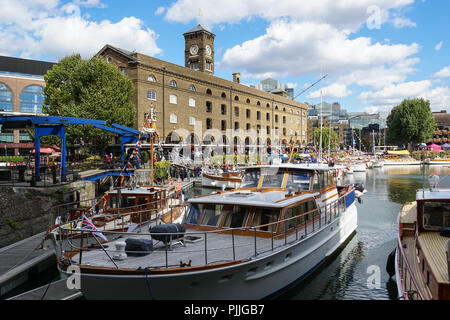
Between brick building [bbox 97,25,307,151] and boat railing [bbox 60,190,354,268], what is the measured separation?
96.4 feet

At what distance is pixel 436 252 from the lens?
25.0ft

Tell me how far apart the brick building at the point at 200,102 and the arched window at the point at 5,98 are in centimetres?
3030

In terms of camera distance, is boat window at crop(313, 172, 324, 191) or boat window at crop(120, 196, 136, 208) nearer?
boat window at crop(313, 172, 324, 191)

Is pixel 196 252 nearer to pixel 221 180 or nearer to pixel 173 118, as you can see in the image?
pixel 221 180

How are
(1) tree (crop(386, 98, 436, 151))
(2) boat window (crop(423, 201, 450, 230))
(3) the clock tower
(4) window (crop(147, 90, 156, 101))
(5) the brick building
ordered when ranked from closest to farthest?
1. (2) boat window (crop(423, 201, 450, 230))
2. (5) the brick building
3. (4) window (crop(147, 90, 156, 101))
4. (3) the clock tower
5. (1) tree (crop(386, 98, 436, 151))

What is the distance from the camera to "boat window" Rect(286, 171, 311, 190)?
14.0m

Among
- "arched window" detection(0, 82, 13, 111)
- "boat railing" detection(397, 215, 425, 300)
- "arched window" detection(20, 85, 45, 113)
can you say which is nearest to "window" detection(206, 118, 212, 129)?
"arched window" detection(20, 85, 45, 113)

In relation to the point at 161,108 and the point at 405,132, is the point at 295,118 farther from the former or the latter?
the point at 161,108

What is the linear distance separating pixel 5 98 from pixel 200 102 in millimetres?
39383

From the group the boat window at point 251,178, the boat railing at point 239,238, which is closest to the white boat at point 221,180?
the boat window at point 251,178

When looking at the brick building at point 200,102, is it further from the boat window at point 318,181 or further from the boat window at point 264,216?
the boat window at point 264,216

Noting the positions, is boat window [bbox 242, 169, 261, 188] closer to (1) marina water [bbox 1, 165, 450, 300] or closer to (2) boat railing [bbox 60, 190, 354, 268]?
(2) boat railing [bbox 60, 190, 354, 268]

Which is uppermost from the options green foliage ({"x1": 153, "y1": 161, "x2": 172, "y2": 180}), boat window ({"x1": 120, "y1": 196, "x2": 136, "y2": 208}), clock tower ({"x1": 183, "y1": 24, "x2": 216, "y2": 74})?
clock tower ({"x1": 183, "y1": 24, "x2": 216, "y2": 74})

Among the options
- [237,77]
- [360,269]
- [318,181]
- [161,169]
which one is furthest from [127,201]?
[237,77]
